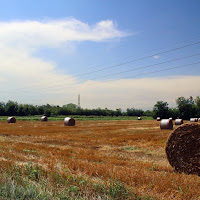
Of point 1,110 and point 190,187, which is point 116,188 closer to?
point 190,187

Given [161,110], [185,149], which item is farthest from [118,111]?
[185,149]

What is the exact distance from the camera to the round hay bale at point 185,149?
27.3 ft

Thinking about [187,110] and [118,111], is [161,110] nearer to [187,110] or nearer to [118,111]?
[187,110]

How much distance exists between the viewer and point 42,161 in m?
7.81

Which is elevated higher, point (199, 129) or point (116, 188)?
point (199, 129)

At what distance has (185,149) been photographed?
8.74m

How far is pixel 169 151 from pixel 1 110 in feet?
Answer: 347

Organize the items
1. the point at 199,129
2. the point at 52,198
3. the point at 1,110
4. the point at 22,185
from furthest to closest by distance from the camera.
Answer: the point at 1,110 → the point at 199,129 → the point at 22,185 → the point at 52,198

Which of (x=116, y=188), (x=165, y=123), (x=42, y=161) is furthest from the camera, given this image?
(x=165, y=123)

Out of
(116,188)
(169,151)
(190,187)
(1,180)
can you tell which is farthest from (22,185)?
(169,151)

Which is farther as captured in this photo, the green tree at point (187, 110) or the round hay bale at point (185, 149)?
the green tree at point (187, 110)

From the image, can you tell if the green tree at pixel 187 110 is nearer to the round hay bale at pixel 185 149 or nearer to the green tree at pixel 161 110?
the green tree at pixel 161 110

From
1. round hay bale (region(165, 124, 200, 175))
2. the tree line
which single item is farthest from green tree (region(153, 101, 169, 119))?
round hay bale (region(165, 124, 200, 175))

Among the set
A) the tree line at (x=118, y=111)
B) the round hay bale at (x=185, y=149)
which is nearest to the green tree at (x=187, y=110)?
the tree line at (x=118, y=111)
